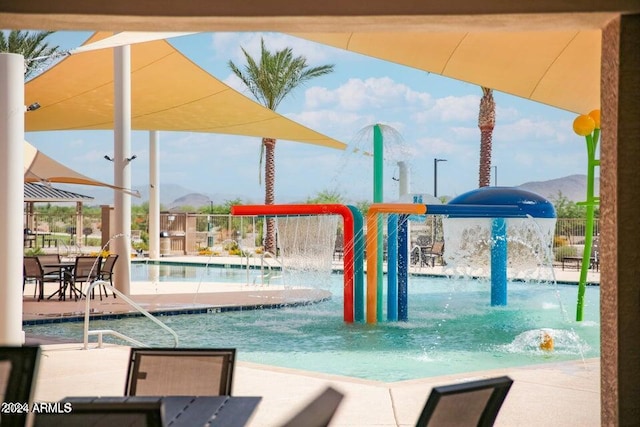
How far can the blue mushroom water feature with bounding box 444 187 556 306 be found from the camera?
32.1 feet

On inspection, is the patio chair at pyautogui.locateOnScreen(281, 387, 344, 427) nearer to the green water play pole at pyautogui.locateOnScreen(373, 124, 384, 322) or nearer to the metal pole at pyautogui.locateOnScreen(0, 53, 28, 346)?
the metal pole at pyautogui.locateOnScreen(0, 53, 28, 346)

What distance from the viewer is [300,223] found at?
10.1m

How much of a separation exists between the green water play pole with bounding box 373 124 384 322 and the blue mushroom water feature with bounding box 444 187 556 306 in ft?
2.96

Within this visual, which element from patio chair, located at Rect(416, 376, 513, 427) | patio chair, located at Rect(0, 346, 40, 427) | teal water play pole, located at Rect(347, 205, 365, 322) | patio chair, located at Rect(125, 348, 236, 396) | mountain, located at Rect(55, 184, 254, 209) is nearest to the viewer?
patio chair, located at Rect(416, 376, 513, 427)

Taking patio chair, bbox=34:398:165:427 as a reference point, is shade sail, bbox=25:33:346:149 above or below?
above

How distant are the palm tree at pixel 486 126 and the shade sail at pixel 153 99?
10156 millimetres

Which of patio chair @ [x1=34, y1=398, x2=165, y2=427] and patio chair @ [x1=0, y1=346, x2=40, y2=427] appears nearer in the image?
patio chair @ [x1=34, y1=398, x2=165, y2=427]

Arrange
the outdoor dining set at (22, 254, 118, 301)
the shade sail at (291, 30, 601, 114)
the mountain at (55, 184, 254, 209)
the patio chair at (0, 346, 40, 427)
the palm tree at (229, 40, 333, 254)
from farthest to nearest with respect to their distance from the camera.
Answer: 1. the mountain at (55, 184, 254, 209)
2. the palm tree at (229, 40, 333, 254)
3. the outdoor dining set at (22, 254, 118, 301)
4. the shade sail at (291, 30, 601, 114)
5. the patio chair at (0, 346, 40, 427)

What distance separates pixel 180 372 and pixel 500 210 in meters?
7.19

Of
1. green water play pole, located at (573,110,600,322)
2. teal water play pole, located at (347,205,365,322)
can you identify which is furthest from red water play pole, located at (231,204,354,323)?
green water play pole, located at (573,110,600,322)

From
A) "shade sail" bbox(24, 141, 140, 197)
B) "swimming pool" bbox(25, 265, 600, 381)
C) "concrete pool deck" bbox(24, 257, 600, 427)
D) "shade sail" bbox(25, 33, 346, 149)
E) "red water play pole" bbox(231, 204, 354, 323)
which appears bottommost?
"swimming pool" bbox(25, 265, 600, 381)

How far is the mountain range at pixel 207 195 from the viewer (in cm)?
10719

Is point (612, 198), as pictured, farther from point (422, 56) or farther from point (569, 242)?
point (569, 242)
